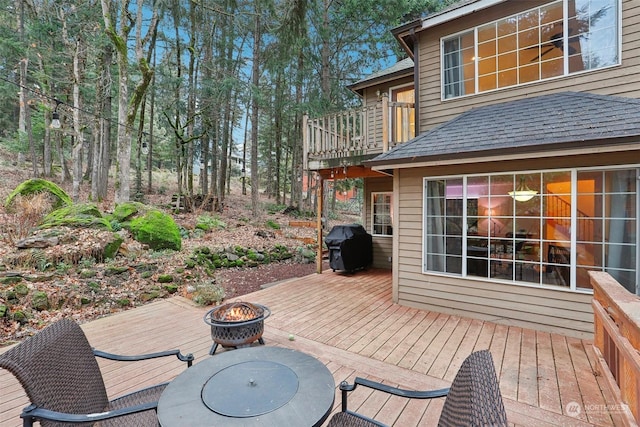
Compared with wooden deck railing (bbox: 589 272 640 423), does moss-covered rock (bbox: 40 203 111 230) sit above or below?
above

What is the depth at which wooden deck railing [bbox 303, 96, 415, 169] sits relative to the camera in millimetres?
5685

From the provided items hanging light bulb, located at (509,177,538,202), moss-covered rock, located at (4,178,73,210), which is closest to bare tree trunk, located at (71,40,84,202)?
moss-covered rock, located at (4,178,73,210)

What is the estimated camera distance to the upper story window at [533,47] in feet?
14.3

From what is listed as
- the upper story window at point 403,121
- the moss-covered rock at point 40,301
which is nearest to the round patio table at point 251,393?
the moss-covered rock at point 40,301

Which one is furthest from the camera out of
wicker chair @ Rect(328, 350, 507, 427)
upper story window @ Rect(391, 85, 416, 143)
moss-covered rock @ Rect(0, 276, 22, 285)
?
upper story window @ Rect(391, 85, 416, 143)

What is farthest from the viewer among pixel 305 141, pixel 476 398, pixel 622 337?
pixel 305 141

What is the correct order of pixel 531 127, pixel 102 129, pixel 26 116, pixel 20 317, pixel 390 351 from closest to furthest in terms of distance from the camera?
pixel 390 351
pixel 20 317
pixel 531 127
pixel 102 129
pixel 26 116

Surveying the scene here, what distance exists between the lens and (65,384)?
165cm

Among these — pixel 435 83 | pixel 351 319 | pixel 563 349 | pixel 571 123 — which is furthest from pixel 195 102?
pixel 563 349

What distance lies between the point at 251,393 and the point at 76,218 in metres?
6.79

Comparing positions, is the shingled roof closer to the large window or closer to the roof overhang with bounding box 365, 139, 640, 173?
the roof overhang with bounding box 365, 139, 640, 173

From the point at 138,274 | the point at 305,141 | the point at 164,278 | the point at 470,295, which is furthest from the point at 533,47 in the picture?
the point at 138,274

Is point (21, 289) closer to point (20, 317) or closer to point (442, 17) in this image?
point (20, 317)

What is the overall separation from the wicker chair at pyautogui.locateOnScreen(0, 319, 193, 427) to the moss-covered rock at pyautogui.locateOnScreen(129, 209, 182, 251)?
5.43m
